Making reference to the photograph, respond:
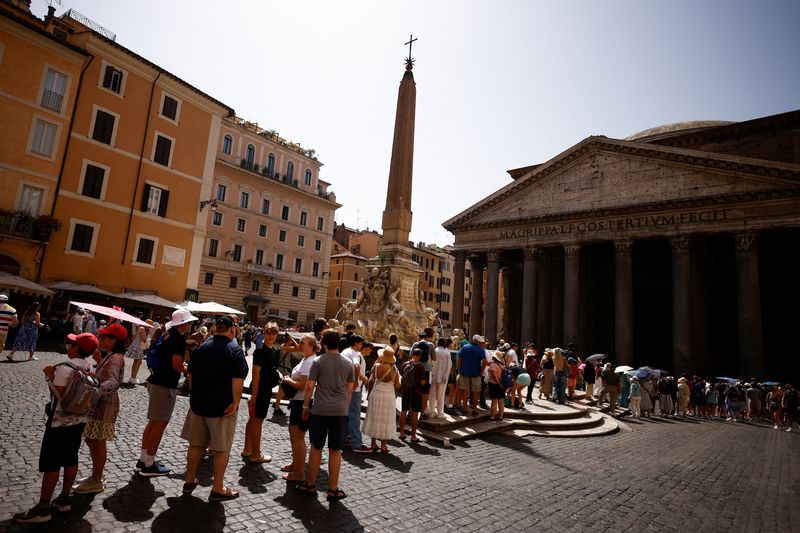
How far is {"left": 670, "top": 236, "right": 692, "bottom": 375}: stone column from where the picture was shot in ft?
65.4

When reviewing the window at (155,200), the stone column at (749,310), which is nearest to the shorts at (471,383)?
the stone column at (749,310)

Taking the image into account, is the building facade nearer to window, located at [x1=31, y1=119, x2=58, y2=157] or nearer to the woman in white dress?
window, located at [x1=31, y1=119, x2=58, y2=157]

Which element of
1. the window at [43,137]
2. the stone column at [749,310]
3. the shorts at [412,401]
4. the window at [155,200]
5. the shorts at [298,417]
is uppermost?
the window at [43,137]

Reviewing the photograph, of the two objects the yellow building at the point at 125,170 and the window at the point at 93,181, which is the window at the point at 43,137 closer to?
the yellow building at the point at 125,170

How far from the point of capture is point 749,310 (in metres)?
18.8

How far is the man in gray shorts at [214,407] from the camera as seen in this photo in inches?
147

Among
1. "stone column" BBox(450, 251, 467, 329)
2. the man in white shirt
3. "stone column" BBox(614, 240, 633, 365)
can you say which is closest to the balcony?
"stone column" BBox(450, 251, 467, 329)

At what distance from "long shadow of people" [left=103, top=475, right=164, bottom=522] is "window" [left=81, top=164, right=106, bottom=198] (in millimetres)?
18125

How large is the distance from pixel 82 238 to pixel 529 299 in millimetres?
22893

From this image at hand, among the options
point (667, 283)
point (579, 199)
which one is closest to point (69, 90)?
point (579, 199)

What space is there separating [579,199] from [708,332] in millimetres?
9776

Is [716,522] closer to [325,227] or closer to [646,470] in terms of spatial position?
[646,470]

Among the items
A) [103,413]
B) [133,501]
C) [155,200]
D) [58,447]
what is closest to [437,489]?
[133,501]

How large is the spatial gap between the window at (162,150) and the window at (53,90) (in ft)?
12.5
